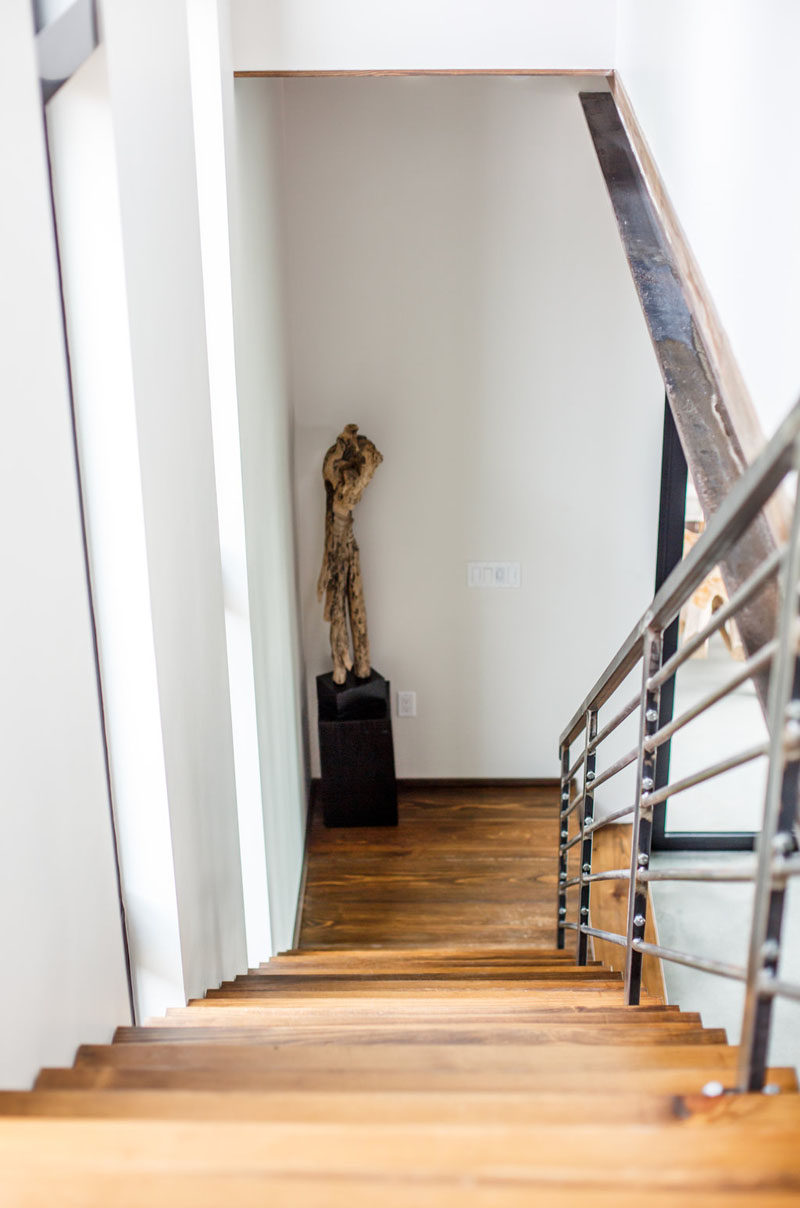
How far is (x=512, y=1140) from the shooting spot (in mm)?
881

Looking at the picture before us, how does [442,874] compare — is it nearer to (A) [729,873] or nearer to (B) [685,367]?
(B) [685,367]

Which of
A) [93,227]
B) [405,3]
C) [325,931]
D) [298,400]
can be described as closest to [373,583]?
[298,400]

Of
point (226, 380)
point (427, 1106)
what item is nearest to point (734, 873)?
point (427, 1106)

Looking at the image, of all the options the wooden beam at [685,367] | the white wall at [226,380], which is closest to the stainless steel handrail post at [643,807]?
the wooden beam at [685,367]

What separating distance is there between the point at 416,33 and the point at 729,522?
2052 mm

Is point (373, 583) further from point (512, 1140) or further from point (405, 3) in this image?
point (512, 1140)

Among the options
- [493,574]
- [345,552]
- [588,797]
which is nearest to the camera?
[588,797]

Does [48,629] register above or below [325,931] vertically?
above

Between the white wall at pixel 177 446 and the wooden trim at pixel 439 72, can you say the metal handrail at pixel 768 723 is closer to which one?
the white wall at pixel 177 446

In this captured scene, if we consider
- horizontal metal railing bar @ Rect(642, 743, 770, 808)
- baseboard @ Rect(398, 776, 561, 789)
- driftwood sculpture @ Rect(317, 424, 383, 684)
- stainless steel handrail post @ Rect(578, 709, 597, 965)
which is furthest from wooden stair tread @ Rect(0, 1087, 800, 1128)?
baseboard @ Rect(398, 776, 561, 789)

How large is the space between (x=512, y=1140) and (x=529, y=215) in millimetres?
3575

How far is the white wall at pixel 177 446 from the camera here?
5.09ft

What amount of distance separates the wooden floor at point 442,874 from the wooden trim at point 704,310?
8.23 ft

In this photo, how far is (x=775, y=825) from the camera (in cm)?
95
